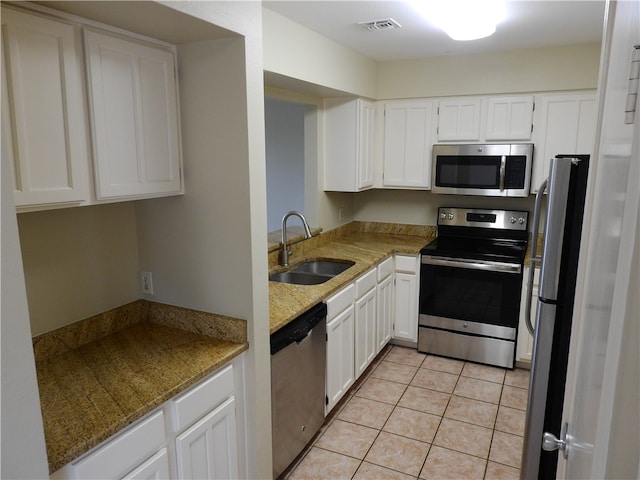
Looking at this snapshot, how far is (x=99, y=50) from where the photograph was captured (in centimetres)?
158

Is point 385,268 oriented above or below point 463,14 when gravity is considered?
below

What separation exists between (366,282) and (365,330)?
14.3 inches

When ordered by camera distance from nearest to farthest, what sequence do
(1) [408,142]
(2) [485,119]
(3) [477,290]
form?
(3) [477,290], (2) [485,119], (1) [408,142]

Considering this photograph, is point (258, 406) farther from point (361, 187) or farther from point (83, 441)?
point (361, 187)

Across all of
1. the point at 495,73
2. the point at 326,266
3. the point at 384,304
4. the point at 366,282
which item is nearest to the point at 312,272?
the point at 326,266

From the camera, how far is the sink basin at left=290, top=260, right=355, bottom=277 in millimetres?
3480

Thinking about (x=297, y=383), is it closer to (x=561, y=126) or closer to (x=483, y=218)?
(x=483, y=218)

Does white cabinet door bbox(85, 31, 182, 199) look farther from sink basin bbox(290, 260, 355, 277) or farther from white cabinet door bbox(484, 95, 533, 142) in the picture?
white cabinet door bbox(484, 95, 533, 142)

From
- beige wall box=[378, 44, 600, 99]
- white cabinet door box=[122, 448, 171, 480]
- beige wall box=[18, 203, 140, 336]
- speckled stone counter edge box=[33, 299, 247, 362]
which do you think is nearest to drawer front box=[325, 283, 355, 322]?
speckled stone counter edge box=[33, 299, 247, 362]

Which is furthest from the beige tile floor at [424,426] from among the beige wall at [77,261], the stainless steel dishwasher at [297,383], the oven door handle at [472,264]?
the beige wall at [77,261]

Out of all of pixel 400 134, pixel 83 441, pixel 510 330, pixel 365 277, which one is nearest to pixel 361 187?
pixel 400 134

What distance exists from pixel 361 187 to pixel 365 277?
3.12 ft

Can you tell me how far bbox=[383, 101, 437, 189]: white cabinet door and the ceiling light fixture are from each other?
1.21 metres

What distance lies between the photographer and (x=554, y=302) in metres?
1.94
